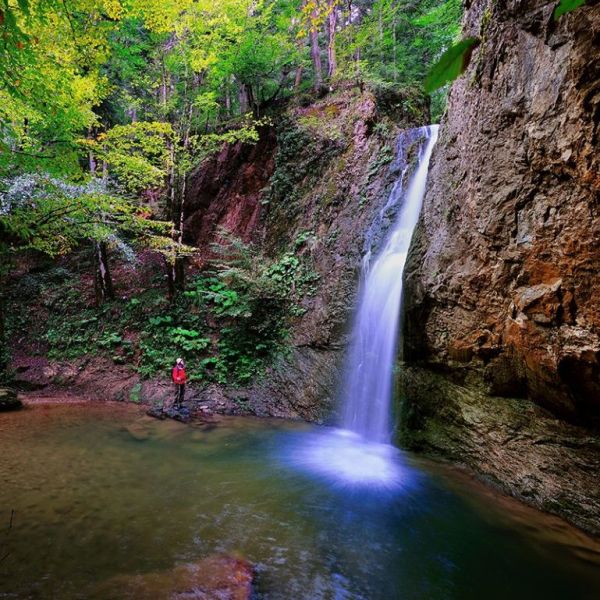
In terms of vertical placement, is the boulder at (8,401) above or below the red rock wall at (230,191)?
below

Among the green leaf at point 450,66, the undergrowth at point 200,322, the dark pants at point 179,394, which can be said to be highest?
the green leaf at point 450,66

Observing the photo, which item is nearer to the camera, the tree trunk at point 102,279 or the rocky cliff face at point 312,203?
the rocky cliff face at point 312,203

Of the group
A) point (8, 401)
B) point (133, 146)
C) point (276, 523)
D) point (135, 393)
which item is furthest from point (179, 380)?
point (133, 146)

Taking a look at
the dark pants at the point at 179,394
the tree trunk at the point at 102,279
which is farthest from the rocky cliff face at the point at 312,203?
the tree trunk at the point at 102,279

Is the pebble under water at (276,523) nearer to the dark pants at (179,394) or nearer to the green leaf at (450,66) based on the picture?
the dark pants at (179,394)

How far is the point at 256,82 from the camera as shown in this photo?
49.6ft

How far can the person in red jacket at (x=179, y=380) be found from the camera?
31.7 ft

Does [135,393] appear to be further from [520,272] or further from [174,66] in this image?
[174,66]

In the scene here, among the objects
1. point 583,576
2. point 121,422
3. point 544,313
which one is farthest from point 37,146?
point 583,576

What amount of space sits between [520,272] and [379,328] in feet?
11.8

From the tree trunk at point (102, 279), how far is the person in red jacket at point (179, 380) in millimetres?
5629

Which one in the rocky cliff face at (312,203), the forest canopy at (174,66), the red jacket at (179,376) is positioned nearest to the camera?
the forest canopy at (174,66)

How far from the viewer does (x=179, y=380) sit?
9.64m

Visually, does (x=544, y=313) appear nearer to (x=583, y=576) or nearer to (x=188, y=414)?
(x=583, y=576)
